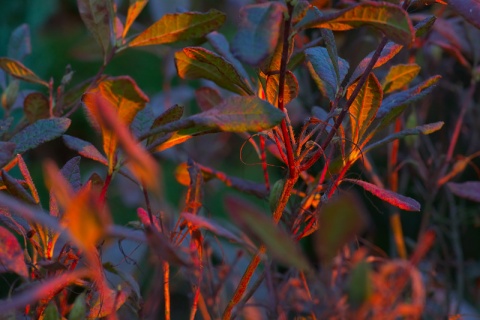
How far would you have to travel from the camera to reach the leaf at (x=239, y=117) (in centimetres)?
38

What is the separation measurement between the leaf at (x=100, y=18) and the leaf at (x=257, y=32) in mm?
211

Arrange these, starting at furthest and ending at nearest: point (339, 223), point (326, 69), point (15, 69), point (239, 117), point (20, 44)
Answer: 1. point (20, 44)
2. point (15, 69)
3. point (326, 69)
4. point (239, 117)
5. point (339, 223)

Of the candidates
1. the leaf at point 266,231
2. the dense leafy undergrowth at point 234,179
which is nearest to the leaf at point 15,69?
the dense leafy undergrowth at point 234,179

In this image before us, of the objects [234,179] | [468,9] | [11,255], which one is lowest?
[234,179]

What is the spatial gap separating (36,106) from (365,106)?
31 centimetres

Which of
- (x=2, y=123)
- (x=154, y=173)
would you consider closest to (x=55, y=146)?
(x=2, y=123)

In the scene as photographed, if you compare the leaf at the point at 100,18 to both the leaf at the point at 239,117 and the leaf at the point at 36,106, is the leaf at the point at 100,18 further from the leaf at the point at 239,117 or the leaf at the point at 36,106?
the leaf at the point at 239,117

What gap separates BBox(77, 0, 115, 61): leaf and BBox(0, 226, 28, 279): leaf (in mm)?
222

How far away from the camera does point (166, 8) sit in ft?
3.11

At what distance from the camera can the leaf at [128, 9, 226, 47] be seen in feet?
1.61

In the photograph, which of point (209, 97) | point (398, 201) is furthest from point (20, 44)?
point (398, 201)

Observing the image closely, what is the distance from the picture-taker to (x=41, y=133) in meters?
0.47

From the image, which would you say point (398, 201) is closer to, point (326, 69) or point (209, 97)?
point (326, 69)

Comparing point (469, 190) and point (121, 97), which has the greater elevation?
point (121, 97)
